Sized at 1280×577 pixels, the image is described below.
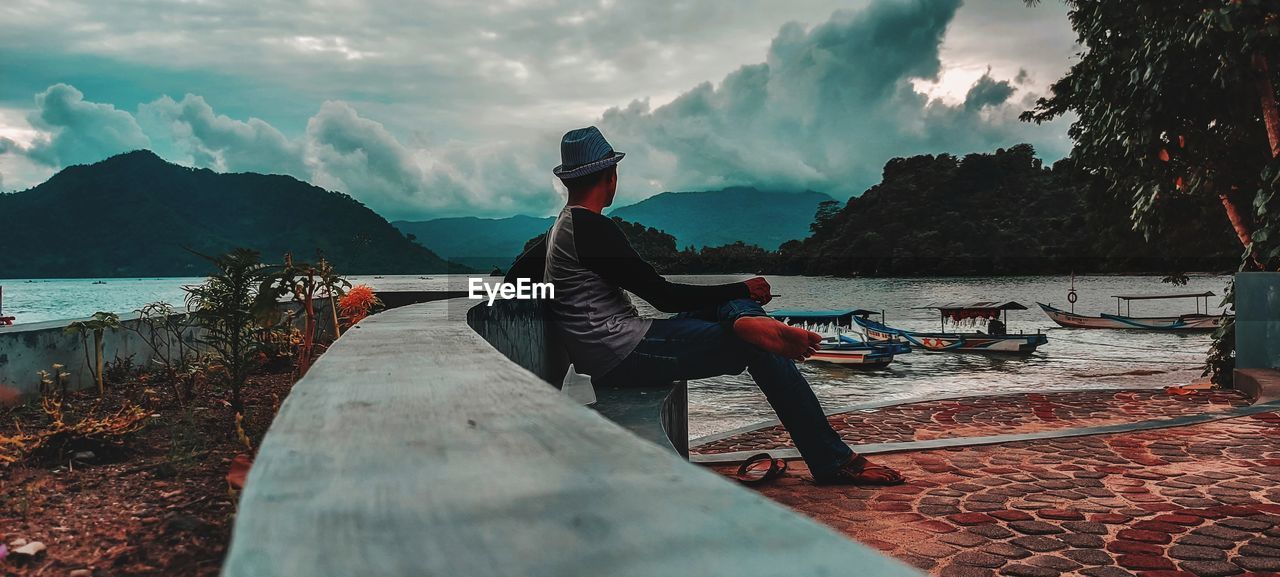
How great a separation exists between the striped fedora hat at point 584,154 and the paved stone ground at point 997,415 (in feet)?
10.3

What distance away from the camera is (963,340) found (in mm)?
37281

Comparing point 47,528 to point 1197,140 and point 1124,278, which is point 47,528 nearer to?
point 1197,140

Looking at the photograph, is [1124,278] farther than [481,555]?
Yes

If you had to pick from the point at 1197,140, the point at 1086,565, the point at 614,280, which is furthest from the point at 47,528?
the point at 1197,140

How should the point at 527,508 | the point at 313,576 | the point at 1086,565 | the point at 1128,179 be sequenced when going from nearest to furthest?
the point at 313,576 < the point at 527,508 < the point at 1086,565 < the point at 1128,179

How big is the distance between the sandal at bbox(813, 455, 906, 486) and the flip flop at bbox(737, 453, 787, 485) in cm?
33

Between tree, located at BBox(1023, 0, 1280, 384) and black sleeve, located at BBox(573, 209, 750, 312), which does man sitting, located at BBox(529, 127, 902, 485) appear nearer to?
black sleeve, located at BBox(573, 209, 750, 312)

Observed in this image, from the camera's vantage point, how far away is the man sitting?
3.45m

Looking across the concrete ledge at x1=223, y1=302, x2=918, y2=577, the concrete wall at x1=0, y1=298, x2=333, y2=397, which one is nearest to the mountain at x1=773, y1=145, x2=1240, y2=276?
the concrete wall at x1=0, y1=298, x2=333, y2=397

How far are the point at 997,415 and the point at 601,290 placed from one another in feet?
18.6

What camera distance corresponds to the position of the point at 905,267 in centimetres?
10856

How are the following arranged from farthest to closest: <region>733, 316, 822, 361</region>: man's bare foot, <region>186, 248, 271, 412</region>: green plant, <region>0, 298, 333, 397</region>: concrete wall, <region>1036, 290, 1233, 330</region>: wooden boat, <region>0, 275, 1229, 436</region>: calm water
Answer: <region>1036, 290, 1233, 330</region>: wooden boat → <region>0, 275, 1229, 436</region>: calm water → <region>186, 248, 271, 412</region>: green plant → <region>0, 298, 333, 397</region>: concrete wall → <region>733, 316, 822, 361</region>: man's bare foot

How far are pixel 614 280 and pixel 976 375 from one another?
85.7ft

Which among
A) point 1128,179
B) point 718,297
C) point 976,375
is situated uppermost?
point 1128,179
